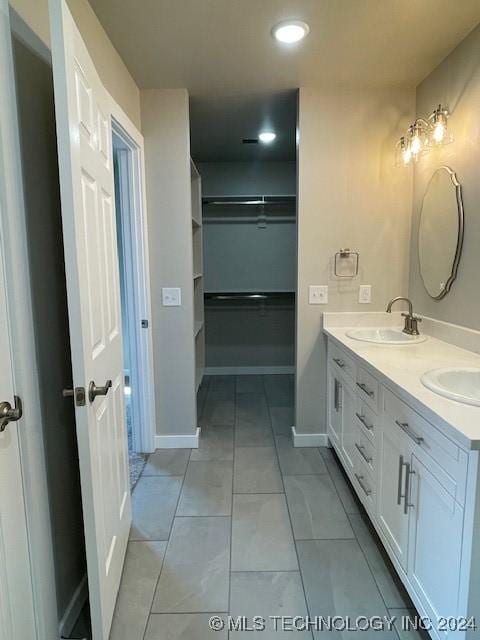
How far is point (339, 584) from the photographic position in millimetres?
1616

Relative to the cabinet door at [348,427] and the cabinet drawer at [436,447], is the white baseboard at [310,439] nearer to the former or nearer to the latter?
the cabinet door at [348,427]

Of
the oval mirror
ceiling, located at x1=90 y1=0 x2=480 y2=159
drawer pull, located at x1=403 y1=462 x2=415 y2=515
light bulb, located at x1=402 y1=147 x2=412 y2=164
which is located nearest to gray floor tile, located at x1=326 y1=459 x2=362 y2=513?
drawer pull, located at x1=403 y1=462 x2=415 y2=515

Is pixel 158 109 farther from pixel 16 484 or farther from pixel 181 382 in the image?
pixel 16 484

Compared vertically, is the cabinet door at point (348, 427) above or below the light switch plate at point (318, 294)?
below

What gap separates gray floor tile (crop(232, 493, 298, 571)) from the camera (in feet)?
5.72

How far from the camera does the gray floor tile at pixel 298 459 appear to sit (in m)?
2.52

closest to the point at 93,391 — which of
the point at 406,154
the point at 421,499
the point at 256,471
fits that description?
the point at 421,499

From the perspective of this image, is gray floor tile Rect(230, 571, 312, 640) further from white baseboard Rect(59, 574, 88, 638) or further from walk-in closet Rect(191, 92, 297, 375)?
walk-in closet Rect(191, 92, 297, 375)

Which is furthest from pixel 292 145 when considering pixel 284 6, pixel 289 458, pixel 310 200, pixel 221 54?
pixel 289 458

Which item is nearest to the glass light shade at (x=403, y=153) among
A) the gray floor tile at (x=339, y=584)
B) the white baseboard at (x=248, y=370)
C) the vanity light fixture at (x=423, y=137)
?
the vanity light fixture at (x=423, y=137)

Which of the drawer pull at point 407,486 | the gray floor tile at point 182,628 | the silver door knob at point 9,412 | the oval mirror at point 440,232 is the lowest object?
the gray floor tile at point 182,628

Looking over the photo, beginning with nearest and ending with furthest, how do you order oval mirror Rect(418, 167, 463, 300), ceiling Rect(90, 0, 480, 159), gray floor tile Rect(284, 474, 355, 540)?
ceiling Rect(90, 0, 480, 159)
gray floor tile Rect(284, 474, 355, 540)
oval mirror Rect(418, 167, 463, 300)

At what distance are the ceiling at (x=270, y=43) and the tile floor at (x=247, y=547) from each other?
8.07ft

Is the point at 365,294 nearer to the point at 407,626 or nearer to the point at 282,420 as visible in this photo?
the point at 282,420
